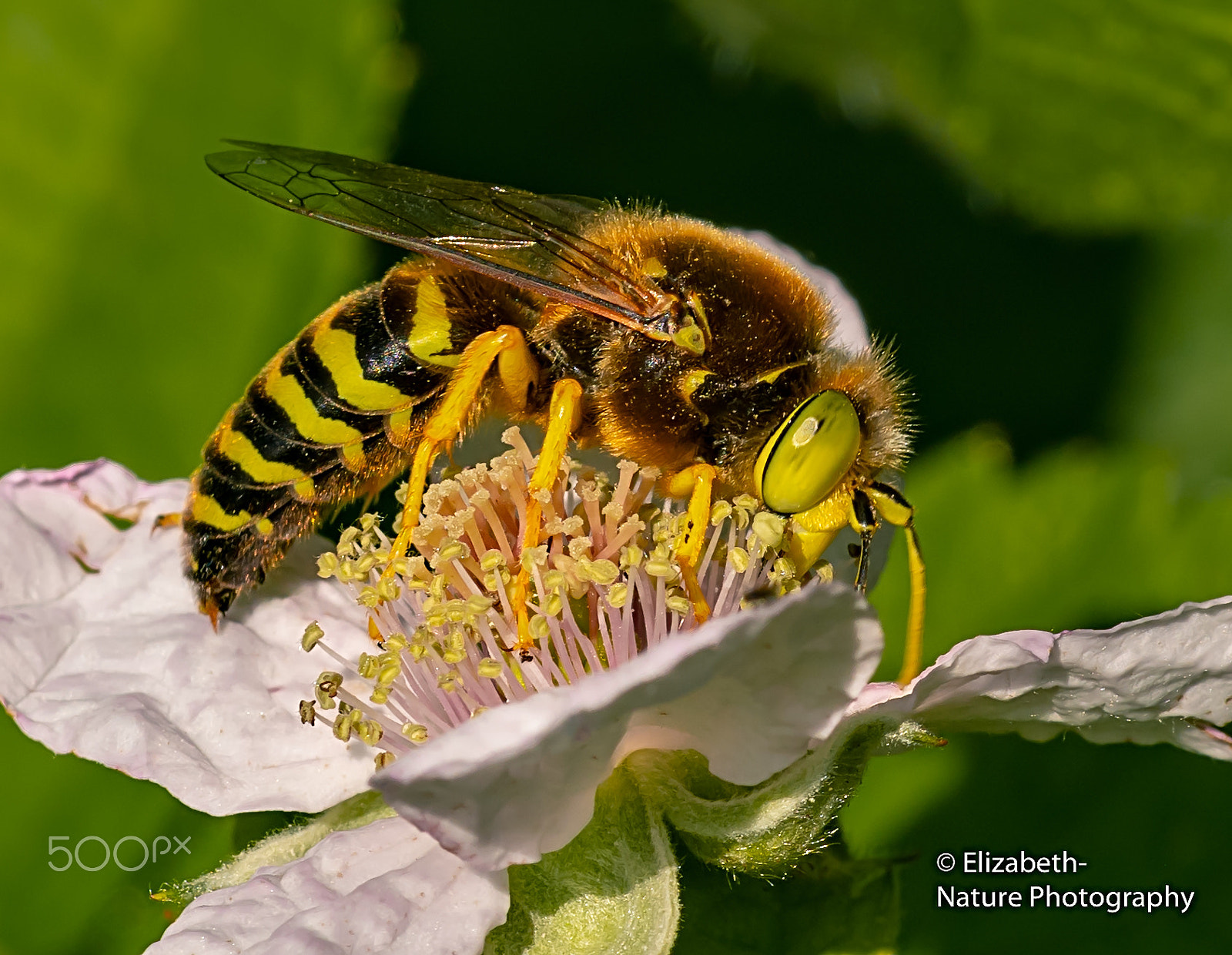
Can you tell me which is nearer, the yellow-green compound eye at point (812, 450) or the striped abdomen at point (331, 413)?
the yellow-green compound eye at point (812, 450)

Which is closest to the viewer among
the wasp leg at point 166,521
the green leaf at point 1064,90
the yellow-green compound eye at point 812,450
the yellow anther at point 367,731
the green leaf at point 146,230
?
the yellow-green compound eye at point 812,450

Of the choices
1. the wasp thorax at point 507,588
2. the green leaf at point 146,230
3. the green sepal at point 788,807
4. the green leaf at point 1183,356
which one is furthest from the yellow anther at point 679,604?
the green leaf at point 1183,356

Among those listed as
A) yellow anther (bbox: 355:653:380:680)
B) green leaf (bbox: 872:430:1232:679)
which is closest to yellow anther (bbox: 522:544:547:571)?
yellow anther (bbox: 355:653:380:680)

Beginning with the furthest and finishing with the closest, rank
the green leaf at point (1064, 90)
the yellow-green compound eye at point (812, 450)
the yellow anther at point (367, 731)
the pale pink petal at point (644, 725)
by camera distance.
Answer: the green leaf at point (1064, 90) < the yellow anther at point (367, 731) < the yellow-green compound eye at point (812, 450) < the pale pink petal at point (644, 725)

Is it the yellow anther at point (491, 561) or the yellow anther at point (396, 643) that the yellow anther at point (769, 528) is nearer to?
the yellow anther at point (491, 561)

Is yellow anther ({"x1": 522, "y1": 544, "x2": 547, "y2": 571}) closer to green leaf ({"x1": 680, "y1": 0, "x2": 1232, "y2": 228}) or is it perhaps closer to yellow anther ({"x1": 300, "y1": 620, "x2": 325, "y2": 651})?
yellow anther ({"x1": 300, "y1": 620, "x2": 325, "y2": 651})

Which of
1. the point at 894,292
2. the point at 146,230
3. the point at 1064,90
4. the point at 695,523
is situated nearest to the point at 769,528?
the point at 695,523

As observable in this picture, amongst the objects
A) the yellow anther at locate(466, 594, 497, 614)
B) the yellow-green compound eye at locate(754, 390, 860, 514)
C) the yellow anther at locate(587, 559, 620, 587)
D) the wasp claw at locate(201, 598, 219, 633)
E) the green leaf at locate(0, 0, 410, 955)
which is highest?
the green leaf at locate(0, 0, 410, 955)

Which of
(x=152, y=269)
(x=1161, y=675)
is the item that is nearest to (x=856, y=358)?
(x=1161, y=675)
